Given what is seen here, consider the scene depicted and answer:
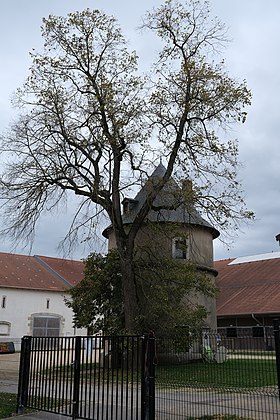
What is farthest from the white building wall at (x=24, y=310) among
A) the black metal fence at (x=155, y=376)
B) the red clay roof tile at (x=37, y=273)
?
the black metal fence at (x=155, y=376)

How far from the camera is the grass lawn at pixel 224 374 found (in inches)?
374

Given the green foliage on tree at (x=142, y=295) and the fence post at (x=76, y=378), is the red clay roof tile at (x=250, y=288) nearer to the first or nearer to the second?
the green foliage on tree at (x=142, y=295)

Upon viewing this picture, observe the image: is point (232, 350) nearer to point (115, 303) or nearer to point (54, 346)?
point (54, 346)

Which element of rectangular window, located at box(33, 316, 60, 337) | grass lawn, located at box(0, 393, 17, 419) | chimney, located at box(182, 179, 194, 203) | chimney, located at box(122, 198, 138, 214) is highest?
chimney, located at box(122, 198, 138, 214)

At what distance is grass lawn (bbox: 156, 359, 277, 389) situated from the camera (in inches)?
374

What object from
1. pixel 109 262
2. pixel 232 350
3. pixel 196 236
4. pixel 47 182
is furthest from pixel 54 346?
pixel 196 236

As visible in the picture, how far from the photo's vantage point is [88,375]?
1015cm

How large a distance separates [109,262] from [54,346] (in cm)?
1408

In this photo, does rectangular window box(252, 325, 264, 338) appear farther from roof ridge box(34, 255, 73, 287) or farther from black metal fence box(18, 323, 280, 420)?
roof ridge box(34, 255, 73, 287)

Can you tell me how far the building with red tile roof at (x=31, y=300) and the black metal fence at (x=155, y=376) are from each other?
30928 millimetres

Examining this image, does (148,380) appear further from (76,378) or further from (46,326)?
(46,326)

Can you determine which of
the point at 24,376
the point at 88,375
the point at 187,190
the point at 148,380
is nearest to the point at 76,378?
the point at 88,375

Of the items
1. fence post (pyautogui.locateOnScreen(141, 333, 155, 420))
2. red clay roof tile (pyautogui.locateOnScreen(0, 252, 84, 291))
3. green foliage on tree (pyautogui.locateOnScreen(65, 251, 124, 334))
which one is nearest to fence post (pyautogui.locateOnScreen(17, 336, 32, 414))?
fence post (pyautogui.locateOnScreen(141, 333, 155, 420))

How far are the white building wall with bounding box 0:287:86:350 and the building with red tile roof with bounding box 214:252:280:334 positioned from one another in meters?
13.0
